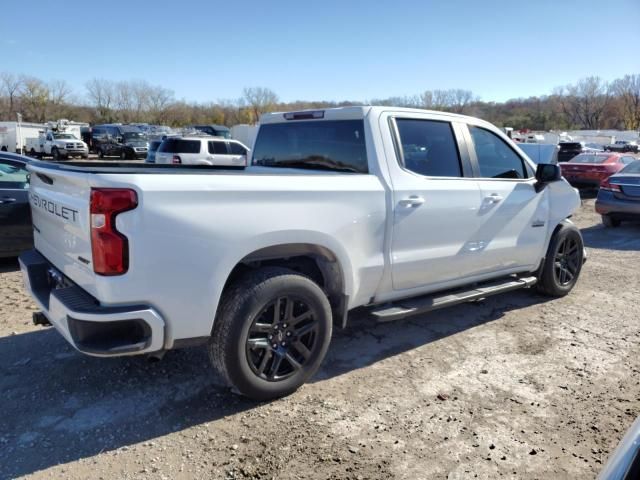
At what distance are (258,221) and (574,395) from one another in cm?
253

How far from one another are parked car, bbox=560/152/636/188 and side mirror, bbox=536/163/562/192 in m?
12.2

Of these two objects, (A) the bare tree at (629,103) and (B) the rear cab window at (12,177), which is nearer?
(B) the rear cab window at (12,177)

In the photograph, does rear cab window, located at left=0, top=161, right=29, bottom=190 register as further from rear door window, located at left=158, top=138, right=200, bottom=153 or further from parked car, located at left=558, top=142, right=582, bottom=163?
parked car, located at left=558, top=142, right=582, bottom=163

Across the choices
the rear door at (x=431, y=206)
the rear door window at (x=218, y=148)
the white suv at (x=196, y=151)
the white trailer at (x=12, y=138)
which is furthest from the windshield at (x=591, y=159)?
the white trailer at (x=12, y=138)

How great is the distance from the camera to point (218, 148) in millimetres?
19594

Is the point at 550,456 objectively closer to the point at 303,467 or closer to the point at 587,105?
the point at 303,467

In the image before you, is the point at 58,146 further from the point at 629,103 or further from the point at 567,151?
the point at 629,103

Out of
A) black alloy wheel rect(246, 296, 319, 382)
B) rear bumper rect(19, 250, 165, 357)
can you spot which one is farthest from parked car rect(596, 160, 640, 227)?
rear bumper rect(19, 250, 165, 357)

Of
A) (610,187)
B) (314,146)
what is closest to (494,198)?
Result: (314,146)

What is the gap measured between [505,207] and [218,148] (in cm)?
1642

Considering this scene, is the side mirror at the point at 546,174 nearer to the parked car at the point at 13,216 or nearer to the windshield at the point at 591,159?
the parked car at the point at 13,216

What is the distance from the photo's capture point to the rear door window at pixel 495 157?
14.9ft

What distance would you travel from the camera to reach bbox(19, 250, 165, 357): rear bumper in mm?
2568

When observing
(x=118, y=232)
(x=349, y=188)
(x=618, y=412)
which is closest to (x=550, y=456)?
(x=618, y=412)
